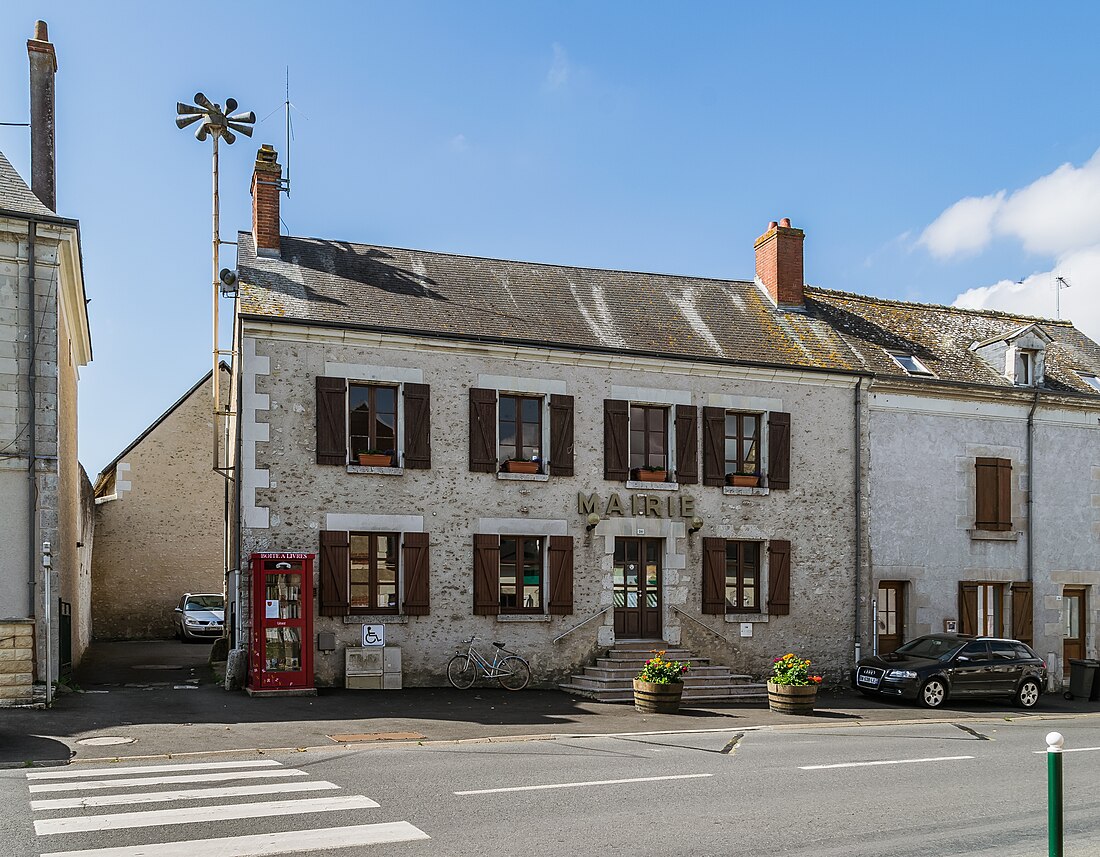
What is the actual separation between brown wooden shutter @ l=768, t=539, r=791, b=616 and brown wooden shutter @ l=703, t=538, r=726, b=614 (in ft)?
3.37

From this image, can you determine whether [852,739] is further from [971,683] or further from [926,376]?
[926,376]

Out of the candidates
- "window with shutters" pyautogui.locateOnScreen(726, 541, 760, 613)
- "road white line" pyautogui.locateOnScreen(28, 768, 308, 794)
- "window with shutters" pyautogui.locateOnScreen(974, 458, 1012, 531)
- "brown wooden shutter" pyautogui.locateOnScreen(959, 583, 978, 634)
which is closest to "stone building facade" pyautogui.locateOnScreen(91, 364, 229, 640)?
"window with shutters" pyautogui.locateOnScreen(726, 541, 760, 613)

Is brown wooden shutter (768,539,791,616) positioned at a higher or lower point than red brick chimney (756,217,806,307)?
lower

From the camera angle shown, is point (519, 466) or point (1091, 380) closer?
point (519, 466)

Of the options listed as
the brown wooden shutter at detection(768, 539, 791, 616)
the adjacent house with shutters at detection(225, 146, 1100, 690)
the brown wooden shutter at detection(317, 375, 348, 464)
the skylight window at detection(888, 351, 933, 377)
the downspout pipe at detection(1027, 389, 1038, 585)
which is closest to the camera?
the brown wooden shutter at detection(317, 375, 348, 464)

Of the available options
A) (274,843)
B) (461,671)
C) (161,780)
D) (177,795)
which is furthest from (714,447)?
(274,843)

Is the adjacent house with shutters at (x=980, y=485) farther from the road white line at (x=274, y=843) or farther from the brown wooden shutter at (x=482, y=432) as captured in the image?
the road white line at (x=274, y=843)

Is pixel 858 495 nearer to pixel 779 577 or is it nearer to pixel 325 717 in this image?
pixel 779 577

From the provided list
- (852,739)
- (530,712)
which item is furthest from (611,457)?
(852,739)

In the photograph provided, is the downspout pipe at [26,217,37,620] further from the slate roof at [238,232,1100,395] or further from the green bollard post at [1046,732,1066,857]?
the green bollard post at [1046,732,1066,857]

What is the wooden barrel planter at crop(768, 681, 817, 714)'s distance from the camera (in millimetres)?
16969

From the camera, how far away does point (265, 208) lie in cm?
1969

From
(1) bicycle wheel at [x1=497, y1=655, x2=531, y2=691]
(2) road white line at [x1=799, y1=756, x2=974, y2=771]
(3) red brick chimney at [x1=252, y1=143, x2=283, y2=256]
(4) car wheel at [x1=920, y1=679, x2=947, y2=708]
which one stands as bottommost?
(4) car wheel at [x1=920, y1=679, x2=947, y2=708]

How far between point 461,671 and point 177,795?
935 centimetres
